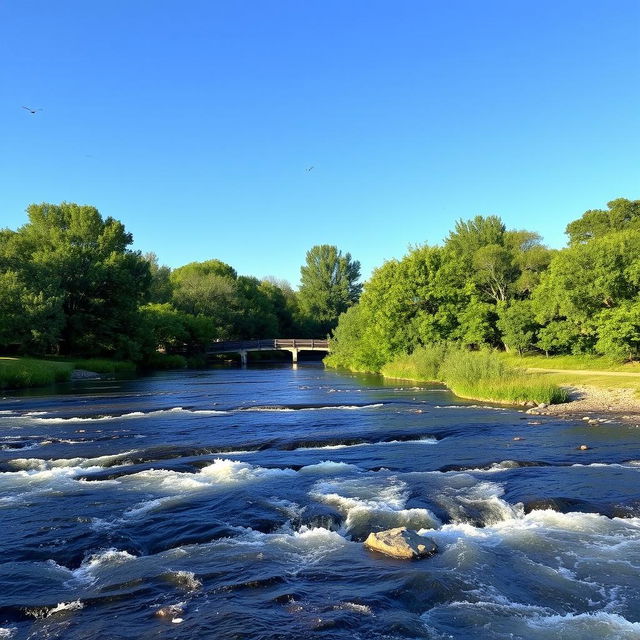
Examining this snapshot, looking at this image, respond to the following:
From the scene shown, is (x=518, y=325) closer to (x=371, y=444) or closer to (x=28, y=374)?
(x=371, y=444)

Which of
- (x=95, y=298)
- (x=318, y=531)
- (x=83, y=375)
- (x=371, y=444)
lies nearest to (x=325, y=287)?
(x=95, y=298)

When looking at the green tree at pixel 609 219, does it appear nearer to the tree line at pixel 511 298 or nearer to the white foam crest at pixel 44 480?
the tree line at pixel 511 298

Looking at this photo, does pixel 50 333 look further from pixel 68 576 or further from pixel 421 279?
pixel 68 576

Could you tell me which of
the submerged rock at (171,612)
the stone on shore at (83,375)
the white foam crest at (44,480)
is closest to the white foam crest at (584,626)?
the submerged rock at (171,612)

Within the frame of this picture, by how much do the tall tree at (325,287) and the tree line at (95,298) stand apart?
627 inches

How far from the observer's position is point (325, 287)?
419 feet

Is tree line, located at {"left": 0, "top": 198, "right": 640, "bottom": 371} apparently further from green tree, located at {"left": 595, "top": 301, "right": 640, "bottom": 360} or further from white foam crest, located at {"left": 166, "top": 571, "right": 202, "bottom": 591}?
white foam crest, located at {"left": 166, "top": 571, "right": 202, "bottom": 591}

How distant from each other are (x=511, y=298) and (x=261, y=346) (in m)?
47.1

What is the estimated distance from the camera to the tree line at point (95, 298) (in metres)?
57.9

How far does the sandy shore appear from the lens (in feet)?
83.1

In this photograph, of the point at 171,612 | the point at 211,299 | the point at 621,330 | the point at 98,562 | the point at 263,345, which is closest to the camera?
the point at 171,612

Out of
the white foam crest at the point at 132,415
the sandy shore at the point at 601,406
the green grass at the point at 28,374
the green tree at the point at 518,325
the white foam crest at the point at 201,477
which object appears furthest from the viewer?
the green tree at the point at 518,325

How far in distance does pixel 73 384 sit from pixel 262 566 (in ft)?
144

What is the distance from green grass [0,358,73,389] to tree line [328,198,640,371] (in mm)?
29740
